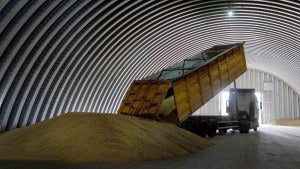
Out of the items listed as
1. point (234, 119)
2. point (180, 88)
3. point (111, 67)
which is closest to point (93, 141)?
point (180, 88)

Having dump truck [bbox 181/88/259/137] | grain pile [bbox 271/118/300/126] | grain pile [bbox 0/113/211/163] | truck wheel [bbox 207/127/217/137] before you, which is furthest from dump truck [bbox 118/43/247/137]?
grain pile [bbox 271/118/300/126]

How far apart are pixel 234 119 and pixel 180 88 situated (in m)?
8.40

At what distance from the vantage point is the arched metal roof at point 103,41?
12250 mm

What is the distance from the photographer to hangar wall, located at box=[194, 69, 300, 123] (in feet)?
127

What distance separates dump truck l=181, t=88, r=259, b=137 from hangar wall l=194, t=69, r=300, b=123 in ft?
54.5

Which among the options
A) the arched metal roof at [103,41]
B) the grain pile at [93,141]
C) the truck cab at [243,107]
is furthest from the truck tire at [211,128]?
the grain pile at [93,141]

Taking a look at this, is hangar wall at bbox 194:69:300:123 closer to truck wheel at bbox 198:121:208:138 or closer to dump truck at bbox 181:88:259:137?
dump truck at bbox 181:88:259:137

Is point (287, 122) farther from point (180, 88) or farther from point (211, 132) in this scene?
point (180, 88)

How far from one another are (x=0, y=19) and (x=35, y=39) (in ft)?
6.33

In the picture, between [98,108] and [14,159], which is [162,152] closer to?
[14,159]

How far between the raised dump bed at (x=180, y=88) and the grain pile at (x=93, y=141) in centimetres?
248

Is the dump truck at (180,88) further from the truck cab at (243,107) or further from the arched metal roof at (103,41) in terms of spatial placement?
the truck cab at (243,107)

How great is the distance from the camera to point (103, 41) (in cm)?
1717

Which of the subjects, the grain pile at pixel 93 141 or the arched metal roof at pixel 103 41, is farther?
the arched metal roof at pixel 103 41
